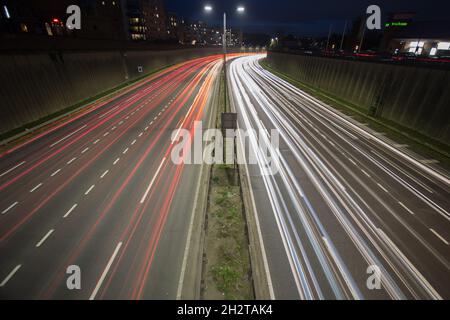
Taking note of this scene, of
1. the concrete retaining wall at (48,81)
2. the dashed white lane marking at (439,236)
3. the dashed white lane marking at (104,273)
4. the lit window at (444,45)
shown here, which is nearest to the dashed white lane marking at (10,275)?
the dashed white lane marking at (104,273)

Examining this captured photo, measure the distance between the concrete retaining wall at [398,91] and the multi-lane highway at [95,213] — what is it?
22320 millimetres

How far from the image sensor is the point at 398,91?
24.6 metres

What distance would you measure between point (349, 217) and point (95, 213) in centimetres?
1365

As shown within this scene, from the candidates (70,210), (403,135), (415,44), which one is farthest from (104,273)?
(415,44)

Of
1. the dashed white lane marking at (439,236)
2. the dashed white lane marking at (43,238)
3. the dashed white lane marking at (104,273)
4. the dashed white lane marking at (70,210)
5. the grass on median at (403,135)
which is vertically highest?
the grass on median at (403,135)

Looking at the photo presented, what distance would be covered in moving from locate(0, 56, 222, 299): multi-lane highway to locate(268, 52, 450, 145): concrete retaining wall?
22.3m

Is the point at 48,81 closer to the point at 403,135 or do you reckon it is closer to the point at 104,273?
the point at 104,273

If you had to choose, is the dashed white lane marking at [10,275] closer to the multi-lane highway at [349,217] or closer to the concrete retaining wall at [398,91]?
the multi-lane highway at [349,217]

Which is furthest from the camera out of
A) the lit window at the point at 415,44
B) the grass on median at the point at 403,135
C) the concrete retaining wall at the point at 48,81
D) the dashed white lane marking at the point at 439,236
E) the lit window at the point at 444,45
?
the lit window at the point at 415,44

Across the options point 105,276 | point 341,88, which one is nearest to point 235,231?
point 105,276

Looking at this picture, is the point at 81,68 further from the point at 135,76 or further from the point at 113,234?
the point at 113,234

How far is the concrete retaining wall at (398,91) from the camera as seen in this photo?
66.4 ft

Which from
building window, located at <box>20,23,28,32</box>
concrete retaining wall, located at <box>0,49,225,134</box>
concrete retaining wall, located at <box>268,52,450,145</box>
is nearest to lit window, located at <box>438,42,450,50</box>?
concrete retaining wall, located at <box>268,52,450,145</box>

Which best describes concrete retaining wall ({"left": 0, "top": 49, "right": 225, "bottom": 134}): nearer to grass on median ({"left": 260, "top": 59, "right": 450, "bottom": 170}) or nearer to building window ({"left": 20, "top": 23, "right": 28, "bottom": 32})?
building window ({"left": 20, "top": 23, "right": 28, "bottom": 32})
